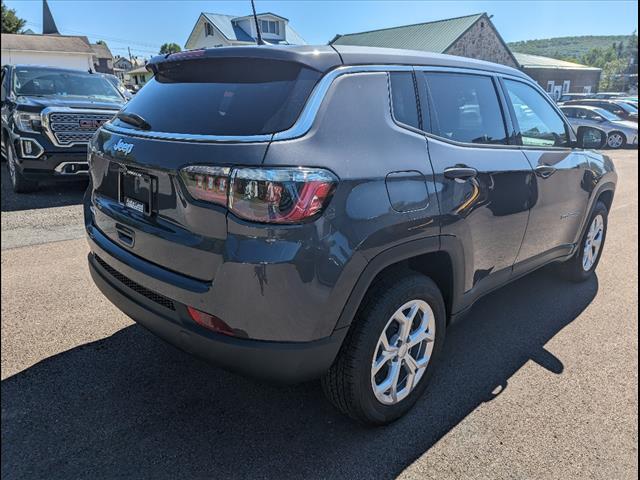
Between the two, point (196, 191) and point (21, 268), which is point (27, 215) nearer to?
point (21, 268)

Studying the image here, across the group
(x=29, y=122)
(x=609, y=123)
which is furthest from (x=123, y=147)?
(x=609, y=123)

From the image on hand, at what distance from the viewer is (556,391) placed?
286 centimetres

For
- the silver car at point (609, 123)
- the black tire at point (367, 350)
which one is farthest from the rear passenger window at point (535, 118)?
the silver car at point (609, 123)

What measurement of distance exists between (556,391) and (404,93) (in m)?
1.97

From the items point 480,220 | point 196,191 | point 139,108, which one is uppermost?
point 139,108

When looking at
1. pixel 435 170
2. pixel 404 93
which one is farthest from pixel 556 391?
pixel 404 93

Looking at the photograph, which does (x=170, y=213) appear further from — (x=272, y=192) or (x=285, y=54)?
(x=285, y=54)

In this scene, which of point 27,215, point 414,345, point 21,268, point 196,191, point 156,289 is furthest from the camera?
point 27,215

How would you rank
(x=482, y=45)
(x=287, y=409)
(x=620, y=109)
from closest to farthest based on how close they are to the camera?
(x=287, y=409) → (x=620, y=109) → (x=482, y=45)

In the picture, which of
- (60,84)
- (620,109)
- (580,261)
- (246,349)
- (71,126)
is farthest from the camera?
(620,109)

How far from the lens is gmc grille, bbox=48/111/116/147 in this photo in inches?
252

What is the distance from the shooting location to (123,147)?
2316 millimetres

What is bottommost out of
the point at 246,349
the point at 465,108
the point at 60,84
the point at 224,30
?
the point at 246,349

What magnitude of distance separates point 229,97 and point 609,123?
2003 cm
